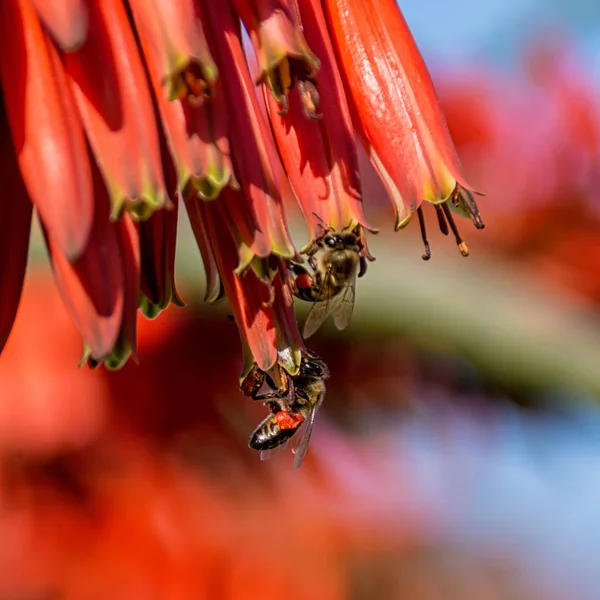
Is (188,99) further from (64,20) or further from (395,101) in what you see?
(395,101)

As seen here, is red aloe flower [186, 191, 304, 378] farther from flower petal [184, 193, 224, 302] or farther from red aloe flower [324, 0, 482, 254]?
red aloe flower [324, 0, 482, 254]

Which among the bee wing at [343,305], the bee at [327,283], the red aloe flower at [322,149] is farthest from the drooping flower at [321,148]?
the bee wing at [343,305]

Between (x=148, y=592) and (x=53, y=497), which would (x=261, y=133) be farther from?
(x=148, y=592)

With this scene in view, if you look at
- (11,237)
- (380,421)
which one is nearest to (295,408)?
(11,237)

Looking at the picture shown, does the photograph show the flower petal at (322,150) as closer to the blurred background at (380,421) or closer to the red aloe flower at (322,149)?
the red aloe flower at (322,149)

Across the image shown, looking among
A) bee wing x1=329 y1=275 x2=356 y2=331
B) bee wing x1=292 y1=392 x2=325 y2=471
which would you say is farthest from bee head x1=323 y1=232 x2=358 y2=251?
bee wing x1=292 y1=392 x2=325 y2=471

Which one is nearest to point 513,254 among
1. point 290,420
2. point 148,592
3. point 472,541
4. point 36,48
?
point 472,541

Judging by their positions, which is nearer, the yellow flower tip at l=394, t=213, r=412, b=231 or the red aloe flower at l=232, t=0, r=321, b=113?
the red aloe flower at l=232, t=0, r=321, b=113
